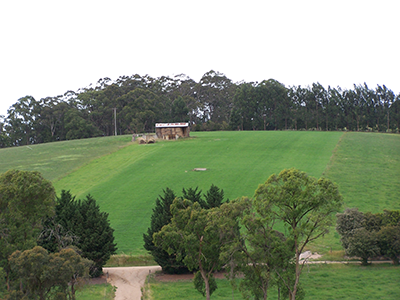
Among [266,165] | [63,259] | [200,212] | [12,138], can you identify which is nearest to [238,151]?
[266,165]

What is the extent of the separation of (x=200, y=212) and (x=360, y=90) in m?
106

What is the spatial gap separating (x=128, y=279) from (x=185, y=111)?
9394 cm

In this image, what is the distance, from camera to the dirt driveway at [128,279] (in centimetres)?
2694

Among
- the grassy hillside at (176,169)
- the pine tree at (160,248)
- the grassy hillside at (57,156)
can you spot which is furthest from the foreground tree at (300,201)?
the grassy hillside at (57,156)

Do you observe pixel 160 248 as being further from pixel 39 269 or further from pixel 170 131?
pixel 170 131

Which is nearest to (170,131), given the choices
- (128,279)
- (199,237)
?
(128,279)

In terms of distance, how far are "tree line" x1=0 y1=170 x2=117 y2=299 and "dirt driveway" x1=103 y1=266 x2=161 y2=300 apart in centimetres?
140

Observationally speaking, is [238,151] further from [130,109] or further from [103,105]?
[103,105]

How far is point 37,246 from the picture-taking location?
1797cm

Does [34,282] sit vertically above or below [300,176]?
below

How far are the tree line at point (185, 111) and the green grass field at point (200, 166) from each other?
28051 millimetres

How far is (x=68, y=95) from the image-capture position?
129m

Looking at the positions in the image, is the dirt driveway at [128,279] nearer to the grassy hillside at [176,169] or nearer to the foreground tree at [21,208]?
the grassy hillside at [176,169]

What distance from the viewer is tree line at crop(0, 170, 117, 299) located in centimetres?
1748
